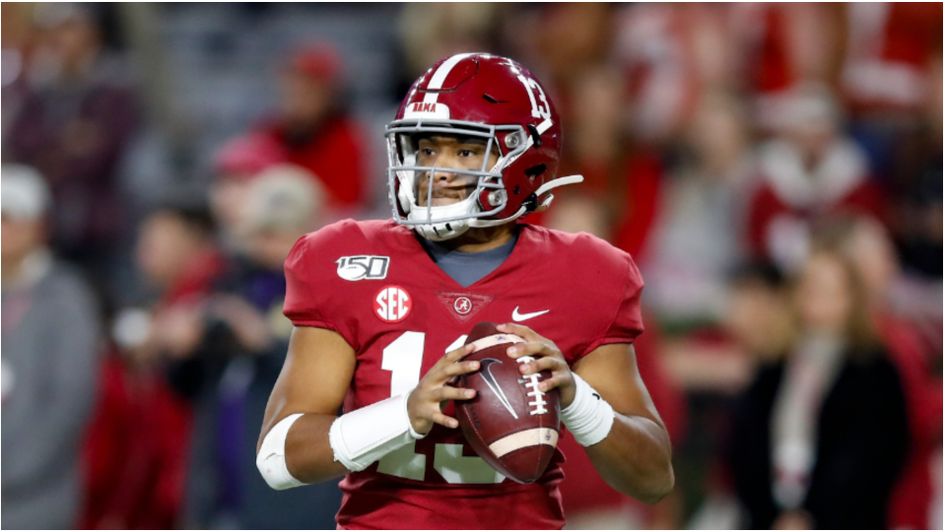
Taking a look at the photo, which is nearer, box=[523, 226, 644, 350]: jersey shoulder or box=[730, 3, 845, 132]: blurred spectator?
box=[523, 226, 644, 350]: jersey shoulder

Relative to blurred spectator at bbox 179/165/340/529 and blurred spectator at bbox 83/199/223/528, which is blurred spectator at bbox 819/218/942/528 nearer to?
blurred spectator at bbox 179/165/340/529

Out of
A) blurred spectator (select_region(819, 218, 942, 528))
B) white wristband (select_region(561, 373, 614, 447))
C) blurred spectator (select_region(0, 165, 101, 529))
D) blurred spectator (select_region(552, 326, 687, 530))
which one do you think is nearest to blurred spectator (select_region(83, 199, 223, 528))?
blurred spectator (select_region(0, 165, 101, 529))

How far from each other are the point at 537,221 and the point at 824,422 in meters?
1.43

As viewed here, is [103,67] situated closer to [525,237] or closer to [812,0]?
[812,0]

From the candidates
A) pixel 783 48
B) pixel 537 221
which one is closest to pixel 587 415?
pixel 537 221

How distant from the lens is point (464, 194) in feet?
8.81

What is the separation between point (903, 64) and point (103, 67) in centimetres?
351

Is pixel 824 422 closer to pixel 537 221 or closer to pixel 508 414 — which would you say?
pixel 537 221

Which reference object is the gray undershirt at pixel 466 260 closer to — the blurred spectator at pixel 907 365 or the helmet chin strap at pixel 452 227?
the helmet chin strap at pixel 452 227

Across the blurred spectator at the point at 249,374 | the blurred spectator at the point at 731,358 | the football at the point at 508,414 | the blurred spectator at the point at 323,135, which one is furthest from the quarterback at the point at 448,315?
the blurred spectator at the point at 323,135

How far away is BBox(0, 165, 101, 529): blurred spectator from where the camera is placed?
503cm

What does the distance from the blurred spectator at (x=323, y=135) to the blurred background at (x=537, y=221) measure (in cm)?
1

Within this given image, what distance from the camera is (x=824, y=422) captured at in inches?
179

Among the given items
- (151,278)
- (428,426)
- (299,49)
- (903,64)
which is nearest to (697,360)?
(903,64)
